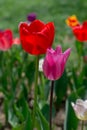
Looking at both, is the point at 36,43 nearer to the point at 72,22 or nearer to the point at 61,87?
the point at 61,87

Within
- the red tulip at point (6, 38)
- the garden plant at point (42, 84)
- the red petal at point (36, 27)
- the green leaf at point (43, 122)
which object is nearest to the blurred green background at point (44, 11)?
the garden plant at point (42, 84)

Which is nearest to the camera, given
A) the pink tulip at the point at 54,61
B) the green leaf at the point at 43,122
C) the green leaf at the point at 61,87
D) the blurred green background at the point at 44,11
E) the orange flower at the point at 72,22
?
the pink tulip at the point at 54,61

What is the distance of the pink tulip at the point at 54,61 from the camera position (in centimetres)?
150

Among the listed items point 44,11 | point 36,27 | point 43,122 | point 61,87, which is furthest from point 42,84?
point 44,11

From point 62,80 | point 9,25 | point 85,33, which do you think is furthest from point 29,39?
point 9,25

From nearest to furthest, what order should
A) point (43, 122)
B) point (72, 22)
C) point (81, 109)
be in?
point (81, 109)
point (43, 122)
point (72, 22)

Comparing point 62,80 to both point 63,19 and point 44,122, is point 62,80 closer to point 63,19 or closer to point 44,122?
point 44,122

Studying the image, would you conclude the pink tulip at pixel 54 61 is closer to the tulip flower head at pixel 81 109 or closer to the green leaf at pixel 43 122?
the tulip flower head at pixel 81 109

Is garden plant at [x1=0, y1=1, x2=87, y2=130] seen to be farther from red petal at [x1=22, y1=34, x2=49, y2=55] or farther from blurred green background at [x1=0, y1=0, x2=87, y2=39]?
blurred green background at [x1=0, y1=0, x2=87, y2=39]

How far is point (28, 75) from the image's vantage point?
2.53m

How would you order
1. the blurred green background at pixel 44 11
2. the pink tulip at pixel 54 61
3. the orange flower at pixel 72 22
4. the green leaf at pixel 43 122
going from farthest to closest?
the blurred green background at pixel 44 11 → the orange flower at pixel 72 22 → the green leaf at pixel 43 122 → the pink tulip at pixel 54 61

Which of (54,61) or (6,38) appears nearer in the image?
(54,61)

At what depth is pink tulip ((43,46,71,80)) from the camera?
4.91ft

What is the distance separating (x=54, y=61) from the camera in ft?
4.96
